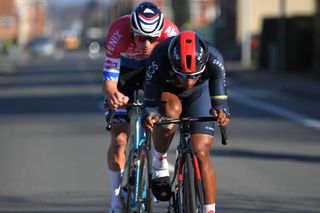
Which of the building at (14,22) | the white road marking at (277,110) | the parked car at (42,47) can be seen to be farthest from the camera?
the building at (14,22)

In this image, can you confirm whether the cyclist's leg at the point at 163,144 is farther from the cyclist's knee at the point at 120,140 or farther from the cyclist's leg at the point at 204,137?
the cyclist's knee at the point at 120,140

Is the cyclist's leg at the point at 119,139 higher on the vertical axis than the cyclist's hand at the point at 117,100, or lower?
lower

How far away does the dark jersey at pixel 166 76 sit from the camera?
6.47 metres

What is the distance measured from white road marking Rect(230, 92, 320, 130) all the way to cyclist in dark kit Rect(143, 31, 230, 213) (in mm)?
9704

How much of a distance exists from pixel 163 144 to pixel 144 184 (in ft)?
1.30

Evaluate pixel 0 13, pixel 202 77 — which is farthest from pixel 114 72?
pixel 0 13

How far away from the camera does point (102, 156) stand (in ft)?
41.6

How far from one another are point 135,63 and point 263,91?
2017cm

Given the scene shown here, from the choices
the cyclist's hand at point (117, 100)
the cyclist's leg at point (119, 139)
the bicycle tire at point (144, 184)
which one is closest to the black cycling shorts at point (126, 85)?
the cyclist's leg at point (119, 139)

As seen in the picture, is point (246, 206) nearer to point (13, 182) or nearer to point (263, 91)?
point (13, 182)

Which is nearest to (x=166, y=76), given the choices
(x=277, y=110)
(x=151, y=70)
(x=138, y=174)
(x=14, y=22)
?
(x=151, y=70)

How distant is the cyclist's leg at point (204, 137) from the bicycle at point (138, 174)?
56cm

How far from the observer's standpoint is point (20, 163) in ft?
40.1

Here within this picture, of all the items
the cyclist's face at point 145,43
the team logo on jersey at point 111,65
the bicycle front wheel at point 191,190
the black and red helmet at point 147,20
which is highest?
the black and red helmet at point 147,20
